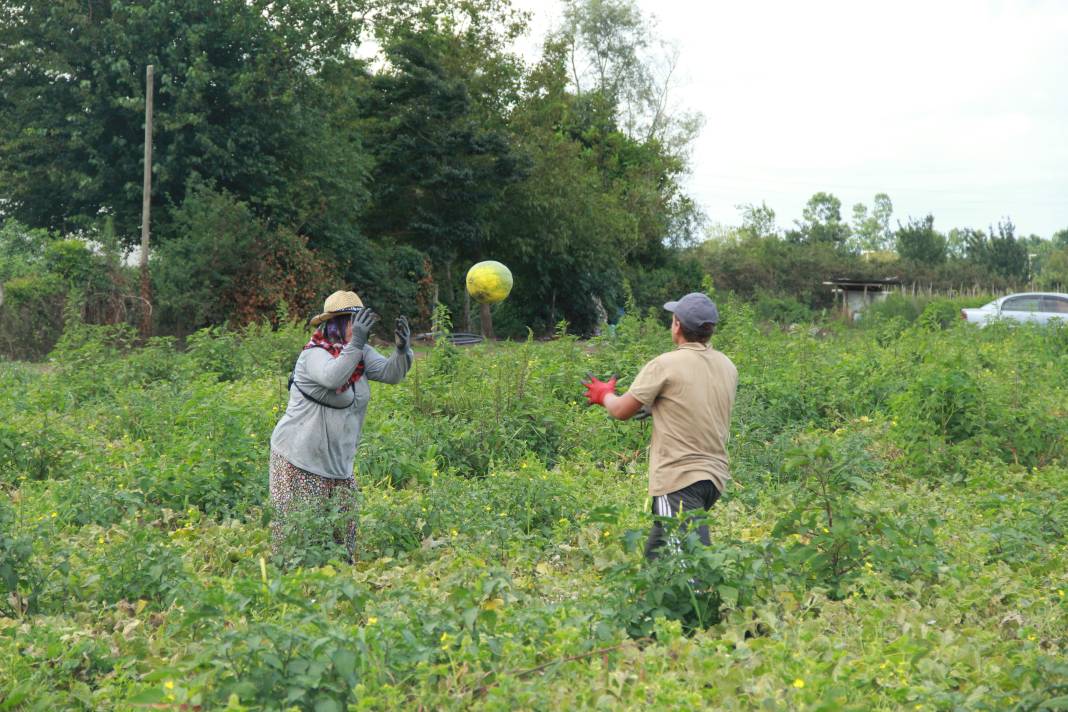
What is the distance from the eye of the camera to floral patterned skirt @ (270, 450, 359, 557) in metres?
5.88

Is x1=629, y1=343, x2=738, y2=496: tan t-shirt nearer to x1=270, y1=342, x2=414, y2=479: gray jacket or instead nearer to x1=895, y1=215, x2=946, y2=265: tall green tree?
x1=270, y1=342, x2=414, y2=479: gray jacket

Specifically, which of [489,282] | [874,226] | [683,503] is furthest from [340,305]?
[874,226]

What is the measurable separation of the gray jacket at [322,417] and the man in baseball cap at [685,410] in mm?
1374

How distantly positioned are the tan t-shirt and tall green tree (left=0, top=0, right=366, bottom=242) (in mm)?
20223

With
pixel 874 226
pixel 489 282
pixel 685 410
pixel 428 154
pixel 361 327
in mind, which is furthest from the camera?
pixel 874 226

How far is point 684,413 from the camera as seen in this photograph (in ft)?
17.0

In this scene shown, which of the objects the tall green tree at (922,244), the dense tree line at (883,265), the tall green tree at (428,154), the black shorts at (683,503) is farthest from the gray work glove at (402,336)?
the tall green tree at (922,244)

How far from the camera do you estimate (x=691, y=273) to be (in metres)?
43.6

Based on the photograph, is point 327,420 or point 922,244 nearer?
point 327,420

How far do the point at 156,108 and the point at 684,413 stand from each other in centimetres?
2171

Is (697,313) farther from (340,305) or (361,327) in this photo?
(340,305)

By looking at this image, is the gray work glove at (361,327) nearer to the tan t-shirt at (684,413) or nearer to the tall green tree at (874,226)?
the tan t-shirt at (684,413)

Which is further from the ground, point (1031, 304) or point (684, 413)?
point (1031, 304)

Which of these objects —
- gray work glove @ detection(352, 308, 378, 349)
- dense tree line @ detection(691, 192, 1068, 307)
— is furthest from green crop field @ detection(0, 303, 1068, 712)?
dense tree line @ detection(691, 192, 1068, 307)
